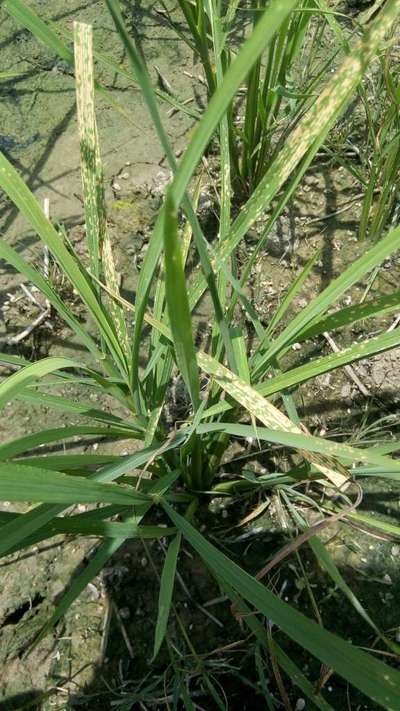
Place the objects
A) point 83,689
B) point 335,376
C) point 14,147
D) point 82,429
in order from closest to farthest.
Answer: point 82,429
point 83,689
point 335,376
point 14,147

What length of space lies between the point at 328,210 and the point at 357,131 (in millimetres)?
274

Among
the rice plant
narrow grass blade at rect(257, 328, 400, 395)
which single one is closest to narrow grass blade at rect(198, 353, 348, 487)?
the rice plant

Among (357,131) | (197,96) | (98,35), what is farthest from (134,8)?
(357,131)

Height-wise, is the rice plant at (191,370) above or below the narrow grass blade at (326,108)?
below

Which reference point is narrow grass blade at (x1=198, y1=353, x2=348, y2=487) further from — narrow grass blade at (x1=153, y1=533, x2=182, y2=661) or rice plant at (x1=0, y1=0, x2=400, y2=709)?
narrow grass blade at (x1=153, y1=533, x2=182, y2=661)

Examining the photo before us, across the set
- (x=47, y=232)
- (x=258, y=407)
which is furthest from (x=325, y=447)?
(x=47, y=232)

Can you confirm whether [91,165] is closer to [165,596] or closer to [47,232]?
[47,232]

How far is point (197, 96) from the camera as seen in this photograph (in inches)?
64.8

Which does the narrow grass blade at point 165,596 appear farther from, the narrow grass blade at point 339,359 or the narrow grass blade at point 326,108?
the narrow grass blade at point 326,108

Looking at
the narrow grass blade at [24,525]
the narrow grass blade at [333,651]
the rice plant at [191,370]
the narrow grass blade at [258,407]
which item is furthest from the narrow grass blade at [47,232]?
the narrow grass blade at [333,651]

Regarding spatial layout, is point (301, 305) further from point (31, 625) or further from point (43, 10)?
point (43, 10)

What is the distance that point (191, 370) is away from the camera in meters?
0.65

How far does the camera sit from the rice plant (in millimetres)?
508

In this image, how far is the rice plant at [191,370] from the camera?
0.51 m
